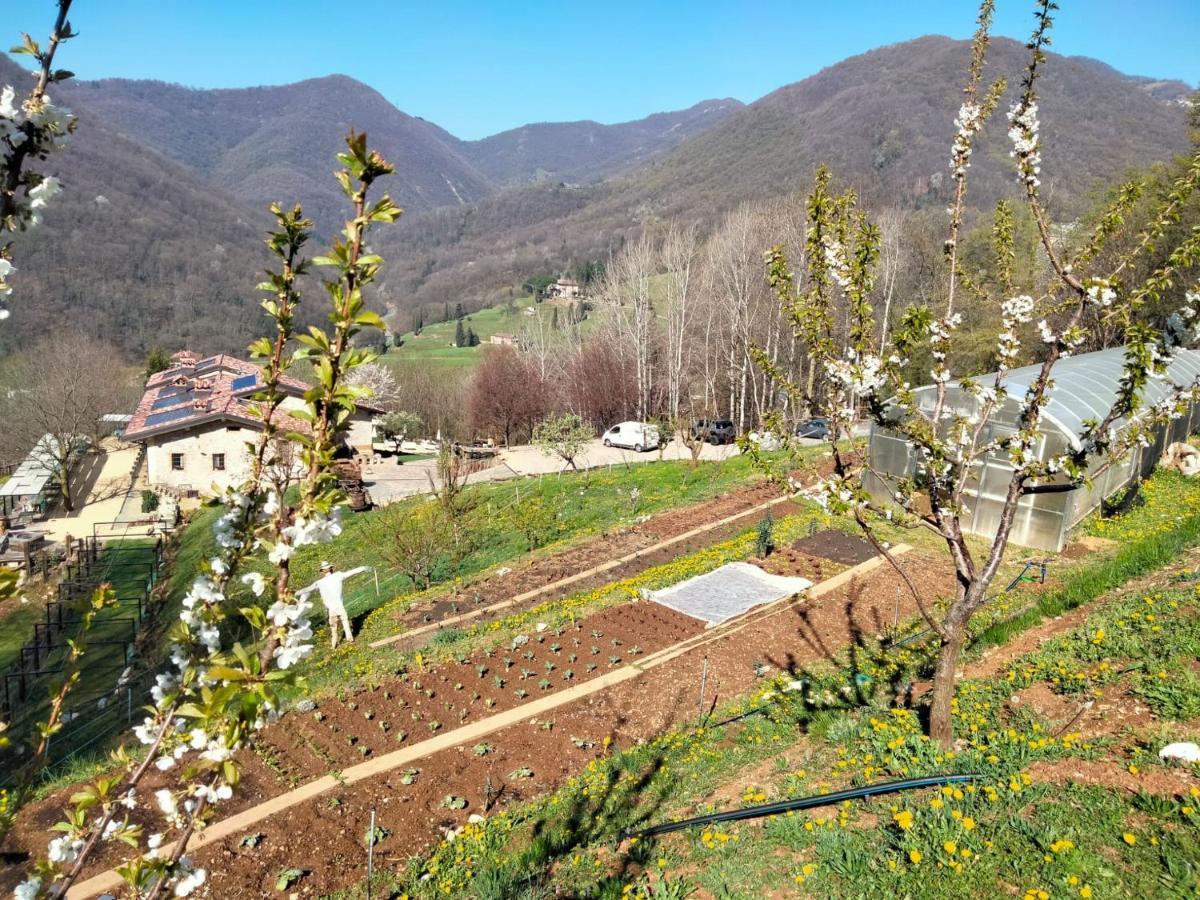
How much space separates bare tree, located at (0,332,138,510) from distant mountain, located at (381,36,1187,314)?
203 feet

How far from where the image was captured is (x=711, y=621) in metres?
11.3

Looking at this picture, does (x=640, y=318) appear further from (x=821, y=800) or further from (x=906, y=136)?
(x=906, y=136)

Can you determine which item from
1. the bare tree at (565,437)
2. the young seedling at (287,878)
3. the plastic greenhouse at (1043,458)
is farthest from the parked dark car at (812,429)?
the young seedling at (287,878)

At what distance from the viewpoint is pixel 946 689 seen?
6285 millimetres

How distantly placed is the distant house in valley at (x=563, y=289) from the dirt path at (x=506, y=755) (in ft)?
293

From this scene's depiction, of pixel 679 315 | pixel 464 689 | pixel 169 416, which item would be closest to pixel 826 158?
pixel 679 315

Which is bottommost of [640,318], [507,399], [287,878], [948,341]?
[507,399]

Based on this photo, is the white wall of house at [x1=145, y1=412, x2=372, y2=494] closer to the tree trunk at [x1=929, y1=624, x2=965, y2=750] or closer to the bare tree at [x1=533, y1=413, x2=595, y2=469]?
the bare tree at [x1=533, y1=413, x2=595, y2=469]

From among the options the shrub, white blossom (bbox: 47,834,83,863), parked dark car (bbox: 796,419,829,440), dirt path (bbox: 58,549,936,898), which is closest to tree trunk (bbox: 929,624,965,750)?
dirt path (bbox: 58,549,936,898)

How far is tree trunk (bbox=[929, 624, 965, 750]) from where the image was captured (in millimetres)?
6234

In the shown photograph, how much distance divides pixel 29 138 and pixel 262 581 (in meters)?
1.61

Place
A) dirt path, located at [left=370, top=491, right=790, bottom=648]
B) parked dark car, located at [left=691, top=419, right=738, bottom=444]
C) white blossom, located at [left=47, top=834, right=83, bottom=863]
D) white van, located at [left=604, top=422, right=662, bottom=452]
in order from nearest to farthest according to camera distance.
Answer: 1. white blossom, located at [left=47, top=834, right=83, bottom=863]
2. dirt path, located at [left=370, top=491, right=790, bottom=648]
3. white van, located at [left=604, top=422, right=662, bottom=452]
4. parked dark car, located at [left=691, top=419, right=738, bottom=444]

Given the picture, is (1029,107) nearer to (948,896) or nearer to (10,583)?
(948,896)

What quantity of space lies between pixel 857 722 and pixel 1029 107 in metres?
5.86
